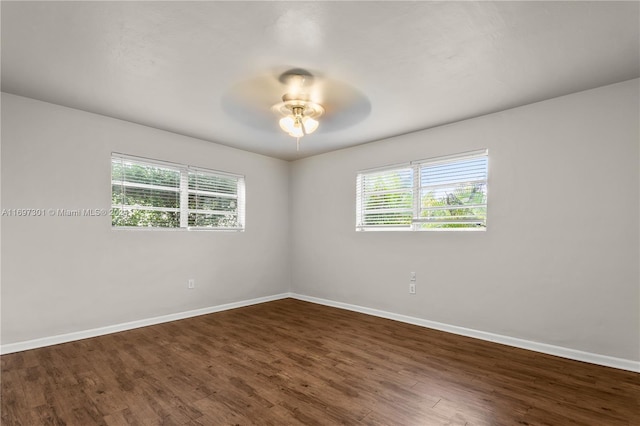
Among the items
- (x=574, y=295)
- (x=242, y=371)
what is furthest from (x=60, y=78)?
(x=574, y=295)

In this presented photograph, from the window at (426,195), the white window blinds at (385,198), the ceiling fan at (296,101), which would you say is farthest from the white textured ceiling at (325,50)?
the white window blinds at (385,198)

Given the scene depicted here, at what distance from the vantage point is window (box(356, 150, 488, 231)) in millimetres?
3635

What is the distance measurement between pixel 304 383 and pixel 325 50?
8.34 feet

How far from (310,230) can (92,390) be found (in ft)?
12.0

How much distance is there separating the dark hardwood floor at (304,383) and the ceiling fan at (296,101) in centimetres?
225

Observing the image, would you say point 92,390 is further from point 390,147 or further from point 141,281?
point 390,147

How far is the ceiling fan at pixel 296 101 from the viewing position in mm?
2715

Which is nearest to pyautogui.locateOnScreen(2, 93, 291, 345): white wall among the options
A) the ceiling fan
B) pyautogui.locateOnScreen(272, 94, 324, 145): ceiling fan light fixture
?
the ceiling fan

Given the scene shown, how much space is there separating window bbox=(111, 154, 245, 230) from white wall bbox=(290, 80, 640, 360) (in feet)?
7.87

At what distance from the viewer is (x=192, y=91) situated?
2.94 m

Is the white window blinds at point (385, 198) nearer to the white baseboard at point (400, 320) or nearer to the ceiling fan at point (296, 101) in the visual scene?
the ceiling fan at point (296, 101)

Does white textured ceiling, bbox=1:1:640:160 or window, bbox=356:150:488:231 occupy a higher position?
white textured ceiling, bbox=1:1:640:160

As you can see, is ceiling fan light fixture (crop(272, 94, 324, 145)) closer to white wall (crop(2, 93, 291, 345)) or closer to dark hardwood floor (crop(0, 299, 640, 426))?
white wall (crop(2, 93, 291, 345))

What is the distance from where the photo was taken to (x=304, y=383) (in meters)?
2.39
